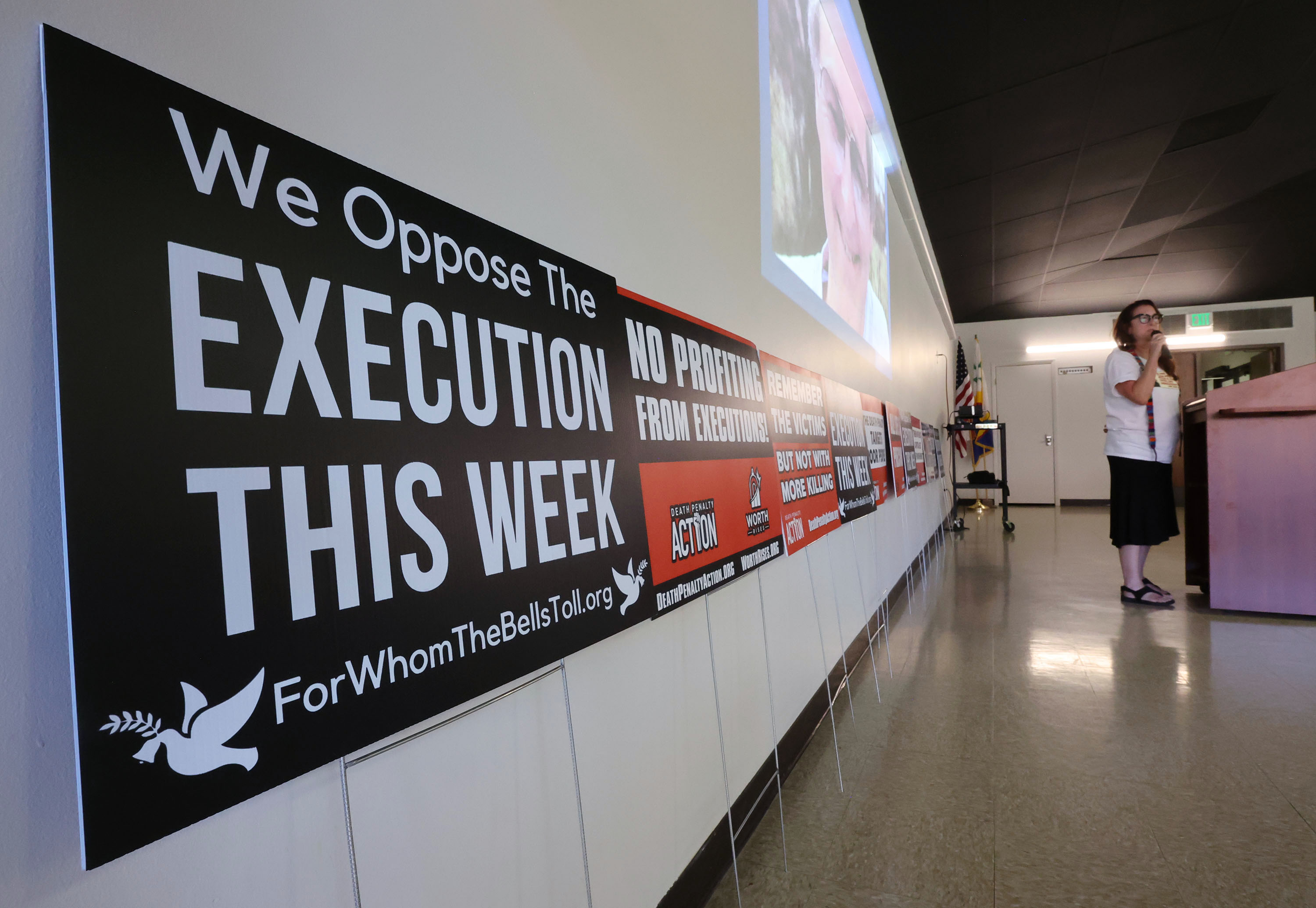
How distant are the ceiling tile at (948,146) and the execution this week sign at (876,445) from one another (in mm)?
2077

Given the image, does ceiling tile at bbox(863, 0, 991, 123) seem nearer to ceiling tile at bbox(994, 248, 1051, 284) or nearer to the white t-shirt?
the white t-shirt

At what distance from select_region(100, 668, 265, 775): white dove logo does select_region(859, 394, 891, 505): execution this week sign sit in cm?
262

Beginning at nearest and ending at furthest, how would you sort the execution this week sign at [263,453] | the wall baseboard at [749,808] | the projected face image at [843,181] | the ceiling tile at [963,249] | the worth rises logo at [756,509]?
the execution this week sign at [263,453] < the wall baseboard at [749,808] < the worth rises logo at [756,509] < the projected face image at [843,181] < the ceiling tile at [963,249]

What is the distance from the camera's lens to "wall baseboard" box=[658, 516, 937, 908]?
1.31 metres

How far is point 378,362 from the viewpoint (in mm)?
620

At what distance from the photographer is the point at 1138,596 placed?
12.0 feet

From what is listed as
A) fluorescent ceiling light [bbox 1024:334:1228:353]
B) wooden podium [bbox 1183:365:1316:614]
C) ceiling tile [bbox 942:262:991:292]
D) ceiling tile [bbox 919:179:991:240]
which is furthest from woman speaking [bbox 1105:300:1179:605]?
fluorescent ceiling light [bbox 1024:334:1228:353]

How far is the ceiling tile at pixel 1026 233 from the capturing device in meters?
6.21

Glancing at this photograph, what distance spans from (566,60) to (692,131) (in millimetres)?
489

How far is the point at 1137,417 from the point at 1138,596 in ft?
3.14

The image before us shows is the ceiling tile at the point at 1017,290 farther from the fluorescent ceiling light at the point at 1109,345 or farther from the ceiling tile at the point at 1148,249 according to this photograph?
the fluorescent ceiling light at the point at 1109,345

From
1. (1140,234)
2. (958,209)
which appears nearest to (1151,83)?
(958,209)

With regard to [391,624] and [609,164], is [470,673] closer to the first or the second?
[391,624]

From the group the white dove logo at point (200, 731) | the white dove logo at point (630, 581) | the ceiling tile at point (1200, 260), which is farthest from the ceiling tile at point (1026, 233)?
the white dove logo at point (200, 731)
